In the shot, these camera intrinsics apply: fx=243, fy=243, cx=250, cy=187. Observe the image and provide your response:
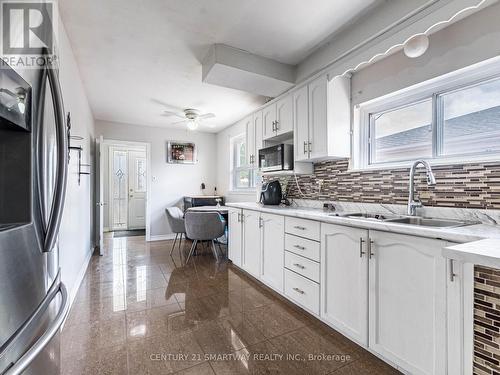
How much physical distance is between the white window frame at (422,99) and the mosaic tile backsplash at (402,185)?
66mm

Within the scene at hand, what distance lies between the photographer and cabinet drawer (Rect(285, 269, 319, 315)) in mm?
2010

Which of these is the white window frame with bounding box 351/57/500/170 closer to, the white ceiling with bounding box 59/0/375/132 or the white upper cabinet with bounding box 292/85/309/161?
the white upper cabinet with bounding box 292/85/309/161

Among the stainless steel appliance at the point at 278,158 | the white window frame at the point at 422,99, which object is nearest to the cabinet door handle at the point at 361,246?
the white window frame at the point at 422,99

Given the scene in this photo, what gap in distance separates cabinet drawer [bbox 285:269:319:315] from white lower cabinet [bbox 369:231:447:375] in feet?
1.63

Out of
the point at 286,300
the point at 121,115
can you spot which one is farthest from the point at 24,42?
the point at 121,115

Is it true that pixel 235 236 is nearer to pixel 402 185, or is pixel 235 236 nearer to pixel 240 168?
pixel 240 168

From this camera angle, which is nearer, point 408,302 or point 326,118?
point 408,302

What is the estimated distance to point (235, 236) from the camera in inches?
132

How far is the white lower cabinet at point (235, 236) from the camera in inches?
127

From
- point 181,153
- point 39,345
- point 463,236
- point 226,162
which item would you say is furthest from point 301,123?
point 181,153

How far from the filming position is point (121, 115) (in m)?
4.46

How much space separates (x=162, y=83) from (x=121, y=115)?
1.83 meters

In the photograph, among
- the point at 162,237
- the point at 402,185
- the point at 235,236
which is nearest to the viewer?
the point at 402,185

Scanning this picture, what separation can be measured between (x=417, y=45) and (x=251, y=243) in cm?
241
